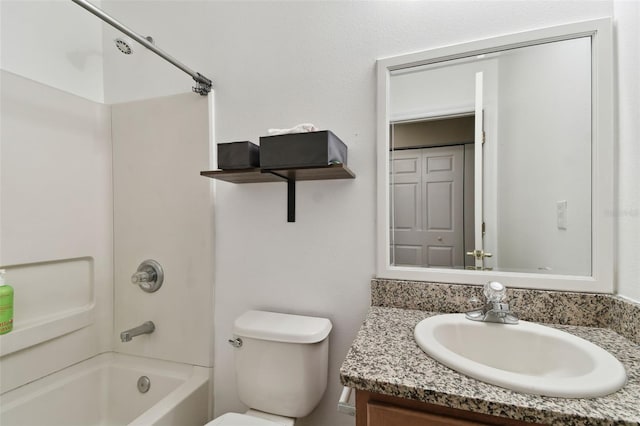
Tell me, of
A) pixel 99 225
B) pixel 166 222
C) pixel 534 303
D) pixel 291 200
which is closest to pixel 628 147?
pixel 534 303

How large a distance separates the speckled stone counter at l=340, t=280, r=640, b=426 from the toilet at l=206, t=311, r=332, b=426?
10.5 inches

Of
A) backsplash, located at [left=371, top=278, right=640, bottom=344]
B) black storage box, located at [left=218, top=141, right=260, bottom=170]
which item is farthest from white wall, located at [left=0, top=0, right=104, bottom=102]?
backsplash, located at [left=371, top=278, right=640, bottom=344]

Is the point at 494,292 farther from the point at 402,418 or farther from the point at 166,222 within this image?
the point at 166,222

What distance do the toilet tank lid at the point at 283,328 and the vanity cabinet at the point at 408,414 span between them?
0.37 m

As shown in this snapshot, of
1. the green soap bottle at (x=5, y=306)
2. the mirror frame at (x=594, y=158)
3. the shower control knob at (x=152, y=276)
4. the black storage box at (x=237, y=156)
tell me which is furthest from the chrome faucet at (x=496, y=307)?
the green soap bottle at (x=5, y=306)

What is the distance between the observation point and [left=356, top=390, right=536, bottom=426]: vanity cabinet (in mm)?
547

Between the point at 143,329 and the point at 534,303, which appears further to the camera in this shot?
the point at 143,329

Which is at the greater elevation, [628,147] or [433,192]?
→ [628,147]

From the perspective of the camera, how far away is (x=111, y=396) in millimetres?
1351

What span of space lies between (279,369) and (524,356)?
2.58 feet

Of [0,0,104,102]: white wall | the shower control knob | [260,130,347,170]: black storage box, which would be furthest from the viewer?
the shower control knob

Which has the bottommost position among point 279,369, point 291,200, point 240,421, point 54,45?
point 240,421

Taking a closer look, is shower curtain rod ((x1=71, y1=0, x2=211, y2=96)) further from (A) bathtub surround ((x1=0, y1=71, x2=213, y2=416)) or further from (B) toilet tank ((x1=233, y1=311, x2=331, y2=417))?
(B) toilet tank ((x1=233, y1=311, x2=331, y2=417))

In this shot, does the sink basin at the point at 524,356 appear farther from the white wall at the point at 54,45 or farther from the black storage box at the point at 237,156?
the white wall at the point at 54,45
